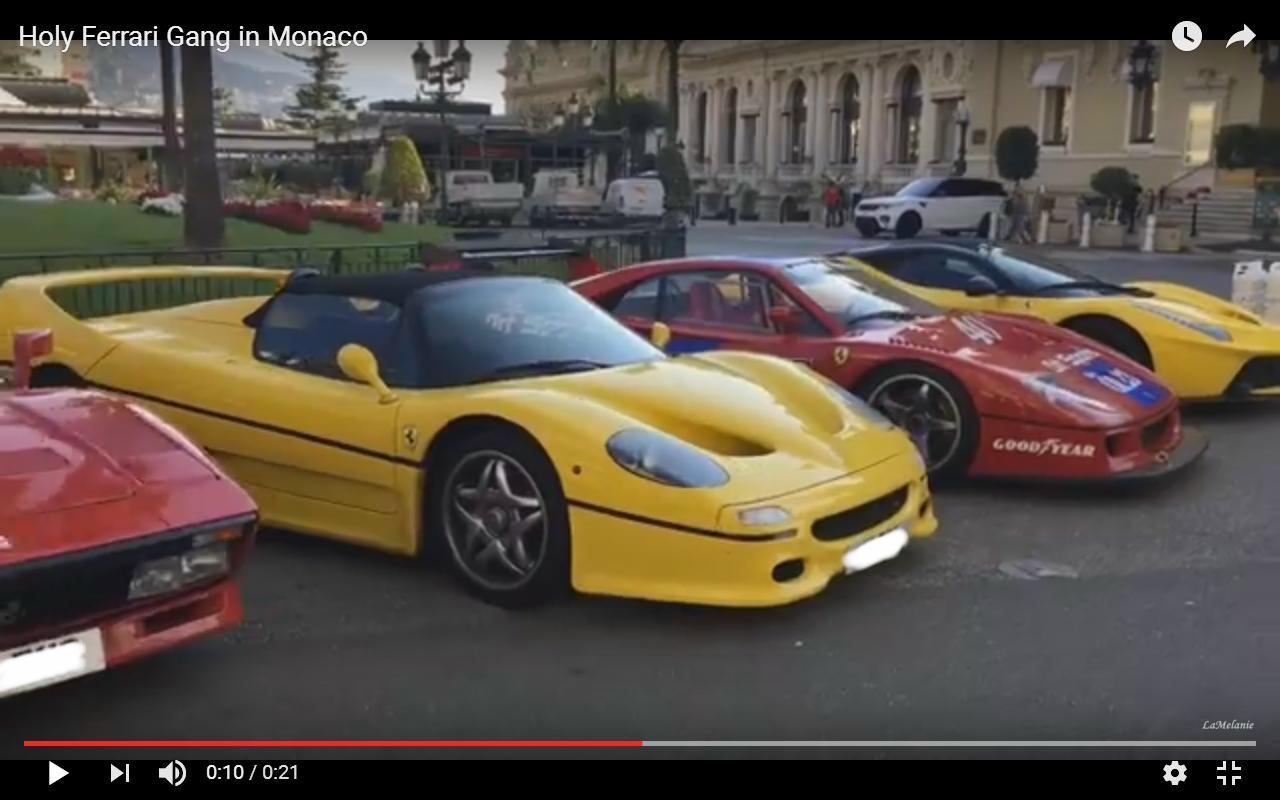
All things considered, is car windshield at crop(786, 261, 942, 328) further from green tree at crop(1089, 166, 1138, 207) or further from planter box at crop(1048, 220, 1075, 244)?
green tree at crop(1089, 166, 1138, 207)

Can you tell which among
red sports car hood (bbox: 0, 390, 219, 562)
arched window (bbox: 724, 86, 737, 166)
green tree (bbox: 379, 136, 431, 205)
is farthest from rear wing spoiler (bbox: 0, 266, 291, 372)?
arched window (bbox: 724, 86, 737, 166)

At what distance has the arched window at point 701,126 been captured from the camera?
175 ft

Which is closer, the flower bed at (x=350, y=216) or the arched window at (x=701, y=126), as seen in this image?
the flower bed at (x=350, y=216)

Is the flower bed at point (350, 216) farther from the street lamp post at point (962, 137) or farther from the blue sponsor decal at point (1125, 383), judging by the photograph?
the street lamp post at point (962, 137)

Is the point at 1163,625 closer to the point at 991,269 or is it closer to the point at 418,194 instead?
the point at 991,269

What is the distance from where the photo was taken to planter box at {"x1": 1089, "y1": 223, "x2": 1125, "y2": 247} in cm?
2945

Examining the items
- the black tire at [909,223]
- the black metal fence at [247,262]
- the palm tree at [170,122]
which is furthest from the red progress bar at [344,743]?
the black tire at [909,223]

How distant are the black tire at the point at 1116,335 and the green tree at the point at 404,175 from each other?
Result: 2556 centimetres

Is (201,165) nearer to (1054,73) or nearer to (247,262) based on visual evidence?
(247,262)

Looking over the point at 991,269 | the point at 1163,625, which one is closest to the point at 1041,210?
the point at 991,269

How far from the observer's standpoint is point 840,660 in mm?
4055

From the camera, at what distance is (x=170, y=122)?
84.8 feet

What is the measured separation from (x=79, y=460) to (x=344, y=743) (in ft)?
3.68
